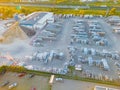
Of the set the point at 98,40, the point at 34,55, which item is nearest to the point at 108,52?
the point at 98,40

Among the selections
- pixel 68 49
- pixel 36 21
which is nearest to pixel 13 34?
pixel 36 21

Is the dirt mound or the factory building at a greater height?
the factory building

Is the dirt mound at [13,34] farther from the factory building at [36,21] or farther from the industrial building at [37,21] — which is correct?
the industrial building at [37,21]

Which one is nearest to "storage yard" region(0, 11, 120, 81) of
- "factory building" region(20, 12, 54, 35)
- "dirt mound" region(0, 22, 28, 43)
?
"factory building" region(20, 12, 54, 35)

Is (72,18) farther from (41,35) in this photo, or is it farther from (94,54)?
(94,54)

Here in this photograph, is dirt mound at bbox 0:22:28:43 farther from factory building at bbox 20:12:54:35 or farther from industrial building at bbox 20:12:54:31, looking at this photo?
industrial building at bbox 20:12:54:31
